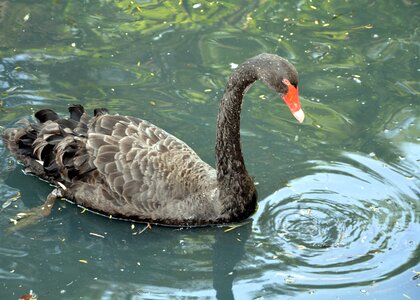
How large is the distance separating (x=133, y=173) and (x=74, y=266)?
0.85m

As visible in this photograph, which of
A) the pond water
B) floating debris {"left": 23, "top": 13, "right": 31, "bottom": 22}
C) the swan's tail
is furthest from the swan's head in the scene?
floating debris {"left": 23, "top": 13, "right": 31, "bottom": 22}

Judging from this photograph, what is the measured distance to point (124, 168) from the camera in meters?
6.06

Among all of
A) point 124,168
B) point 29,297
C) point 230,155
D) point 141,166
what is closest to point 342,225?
point 230,155

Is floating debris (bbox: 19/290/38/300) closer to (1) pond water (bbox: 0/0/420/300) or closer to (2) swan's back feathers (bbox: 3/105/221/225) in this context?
(1) pond water (bbox: 0/0/420/300)

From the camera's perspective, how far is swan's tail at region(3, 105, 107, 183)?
6.24 meters

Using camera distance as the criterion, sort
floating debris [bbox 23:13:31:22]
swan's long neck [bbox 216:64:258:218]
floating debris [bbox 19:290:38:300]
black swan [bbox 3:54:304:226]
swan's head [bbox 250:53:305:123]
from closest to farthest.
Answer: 1. floating debris [bbox 19:290:38:300]
2. swan's head [bbox 250:53:305:123]
3. swan's long neck [bbox 216:64:258:218]
4. black swan [bbox 3:54:304:226]
5. floating debris [bbox 23:13:31:22]

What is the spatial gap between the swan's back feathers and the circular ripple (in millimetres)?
574

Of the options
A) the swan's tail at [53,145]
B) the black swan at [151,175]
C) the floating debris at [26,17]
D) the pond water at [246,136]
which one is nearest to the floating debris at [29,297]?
the pond water at [246,136]

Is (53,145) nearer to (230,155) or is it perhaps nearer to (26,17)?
(230,155)

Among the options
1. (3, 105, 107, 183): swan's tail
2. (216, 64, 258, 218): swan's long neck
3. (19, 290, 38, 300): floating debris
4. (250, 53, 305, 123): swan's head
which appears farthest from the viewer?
(3, 105, 107, 183): swan's tail

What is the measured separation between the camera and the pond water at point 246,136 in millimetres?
5562

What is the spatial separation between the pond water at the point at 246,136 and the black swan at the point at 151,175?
0.14m

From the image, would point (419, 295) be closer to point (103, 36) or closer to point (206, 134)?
point (206, 134)

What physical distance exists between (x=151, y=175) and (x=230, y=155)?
0.63 m
